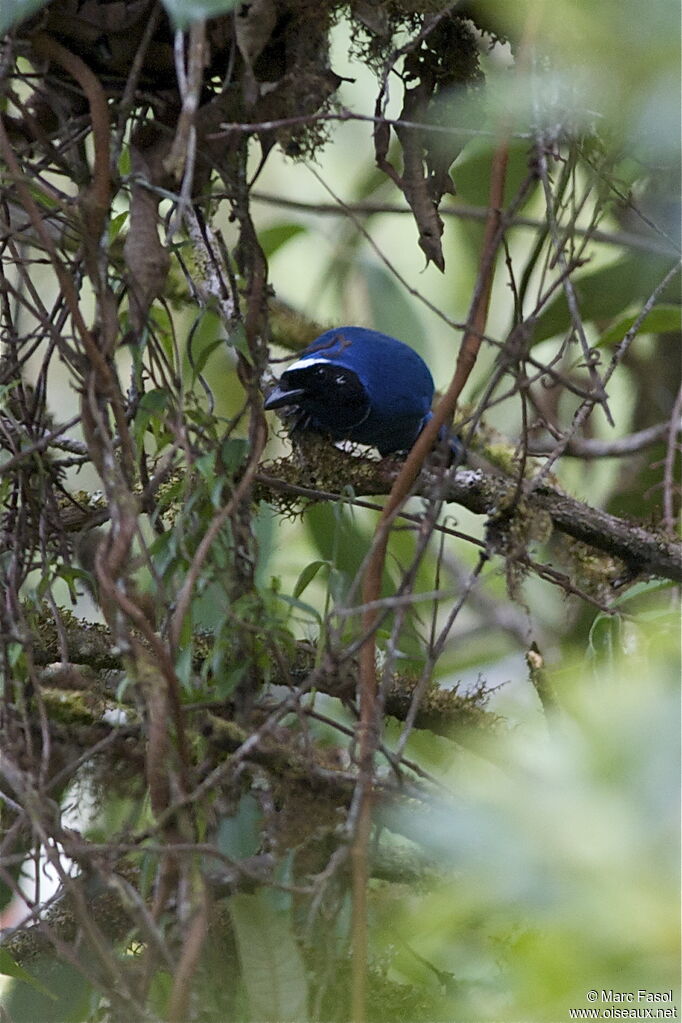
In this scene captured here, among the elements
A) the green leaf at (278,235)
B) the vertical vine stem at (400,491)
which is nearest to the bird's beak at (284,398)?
the green leaf at (278,235)

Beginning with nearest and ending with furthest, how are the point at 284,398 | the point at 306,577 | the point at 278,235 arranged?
the point at 306,577, the point at 284,398, the point at 278,235

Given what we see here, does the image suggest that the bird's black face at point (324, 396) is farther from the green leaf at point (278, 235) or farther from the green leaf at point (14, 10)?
the green leaf at point (14, 10)

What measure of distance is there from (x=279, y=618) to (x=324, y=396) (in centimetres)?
107

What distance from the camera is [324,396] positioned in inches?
88.5

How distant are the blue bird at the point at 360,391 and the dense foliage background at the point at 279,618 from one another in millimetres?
135

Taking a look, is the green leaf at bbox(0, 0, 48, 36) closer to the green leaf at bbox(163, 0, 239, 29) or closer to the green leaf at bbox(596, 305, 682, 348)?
the green leaf at bbox(163, 0, 239, 29)

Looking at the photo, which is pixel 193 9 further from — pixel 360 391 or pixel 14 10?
pixel 360 391

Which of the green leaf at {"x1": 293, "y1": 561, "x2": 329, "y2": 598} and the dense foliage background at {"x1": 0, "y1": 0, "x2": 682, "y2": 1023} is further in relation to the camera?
the green leaf at {"x1": 293, "y1": 561, "x2": 329, "y2": 598}

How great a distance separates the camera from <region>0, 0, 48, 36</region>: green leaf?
1121mm

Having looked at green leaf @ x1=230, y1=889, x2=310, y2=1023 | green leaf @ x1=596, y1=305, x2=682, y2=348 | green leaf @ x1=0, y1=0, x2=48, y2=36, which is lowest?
green leaf @ x1=230, y1=889, x2=310, y2=1023

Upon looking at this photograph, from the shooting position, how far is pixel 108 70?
147 centimetres

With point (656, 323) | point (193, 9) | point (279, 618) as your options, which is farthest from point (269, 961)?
point (656, 323)

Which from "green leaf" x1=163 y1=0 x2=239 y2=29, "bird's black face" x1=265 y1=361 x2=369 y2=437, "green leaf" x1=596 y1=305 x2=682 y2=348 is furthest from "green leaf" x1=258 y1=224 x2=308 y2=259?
"green leaf" x1=163 y1=0 x2=239 y2=29

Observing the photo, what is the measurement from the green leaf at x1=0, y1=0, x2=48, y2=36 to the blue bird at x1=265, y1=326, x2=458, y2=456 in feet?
3.51
